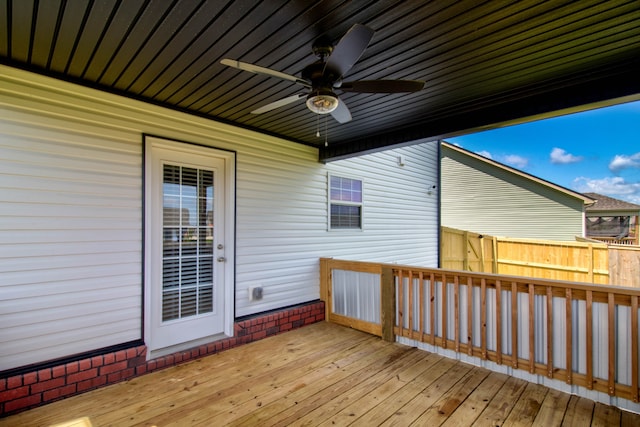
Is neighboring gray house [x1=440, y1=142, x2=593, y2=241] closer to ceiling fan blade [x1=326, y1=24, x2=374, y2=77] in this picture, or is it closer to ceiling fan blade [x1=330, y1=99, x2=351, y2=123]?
ceiling fan blade [x1=330, y1=99, x2=351, y2=123]

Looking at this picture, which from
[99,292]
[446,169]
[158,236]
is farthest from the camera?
[446,169]

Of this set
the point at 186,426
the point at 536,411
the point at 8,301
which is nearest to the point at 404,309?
the point at 536,411

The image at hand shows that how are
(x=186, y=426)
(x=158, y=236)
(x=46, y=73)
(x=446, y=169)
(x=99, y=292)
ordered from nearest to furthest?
(x=186, y=426)
(x=46, y=73)
(x=99, y=292)
(x=158, y=236)
(x=446, y=169)

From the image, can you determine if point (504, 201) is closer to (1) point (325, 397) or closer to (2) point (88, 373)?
(1) point (325, 397)

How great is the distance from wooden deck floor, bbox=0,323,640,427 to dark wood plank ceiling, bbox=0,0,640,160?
2.51 meters

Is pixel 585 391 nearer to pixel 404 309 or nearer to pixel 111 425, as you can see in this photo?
pixel 404 309

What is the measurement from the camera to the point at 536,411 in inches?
92.4

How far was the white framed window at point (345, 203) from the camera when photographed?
16.7 ft

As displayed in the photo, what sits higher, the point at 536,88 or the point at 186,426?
the point at 536,88

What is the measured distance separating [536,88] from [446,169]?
1086 cm

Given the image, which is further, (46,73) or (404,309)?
(404,309)

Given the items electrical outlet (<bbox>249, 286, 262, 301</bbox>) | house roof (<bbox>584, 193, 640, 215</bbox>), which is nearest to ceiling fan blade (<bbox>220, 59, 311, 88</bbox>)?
electrical outlet (<bbox>249, 286, 262, 301</bbox>)

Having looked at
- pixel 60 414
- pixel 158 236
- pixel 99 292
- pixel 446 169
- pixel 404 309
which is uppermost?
pixel 446 169

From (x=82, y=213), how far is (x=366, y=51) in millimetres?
2797
